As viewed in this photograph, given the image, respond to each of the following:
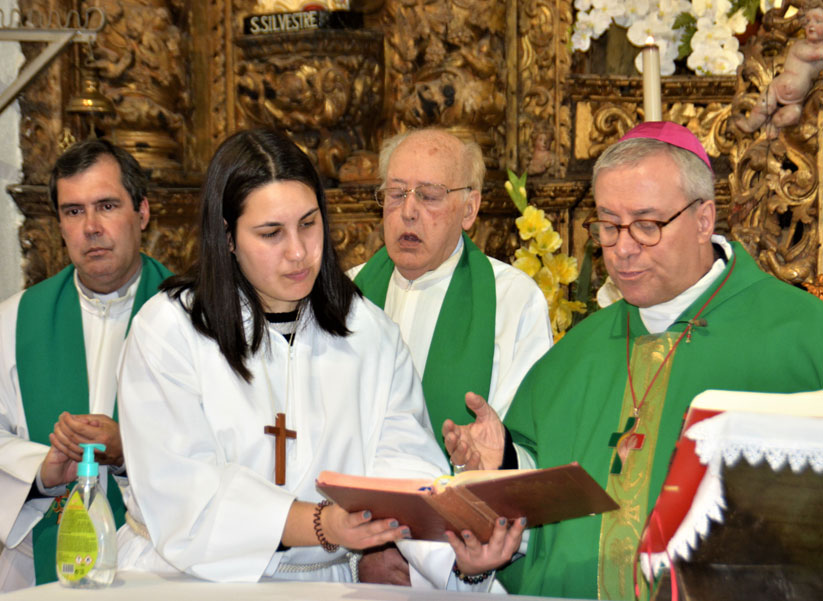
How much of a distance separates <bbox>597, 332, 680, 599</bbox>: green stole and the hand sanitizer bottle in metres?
1.35

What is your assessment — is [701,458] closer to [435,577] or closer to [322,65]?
[435,577]

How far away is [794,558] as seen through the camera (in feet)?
5.90

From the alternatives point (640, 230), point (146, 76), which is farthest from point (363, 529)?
point (146, 76)

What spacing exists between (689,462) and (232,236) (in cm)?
166

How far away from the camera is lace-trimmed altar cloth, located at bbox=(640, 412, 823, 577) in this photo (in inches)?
69.7

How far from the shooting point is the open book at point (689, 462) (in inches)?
72.3

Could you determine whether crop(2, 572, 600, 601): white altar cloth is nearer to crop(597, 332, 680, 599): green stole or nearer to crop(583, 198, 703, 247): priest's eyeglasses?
crop(597, 332, 680, 599): green stole

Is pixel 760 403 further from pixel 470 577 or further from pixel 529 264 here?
pixel 529 264

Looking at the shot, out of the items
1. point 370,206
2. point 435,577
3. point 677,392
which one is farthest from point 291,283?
point 370,206

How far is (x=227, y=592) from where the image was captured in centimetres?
260

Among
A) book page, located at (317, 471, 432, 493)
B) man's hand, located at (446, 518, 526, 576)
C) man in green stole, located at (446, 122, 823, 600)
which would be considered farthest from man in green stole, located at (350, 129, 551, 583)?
book page, located at (317, 471, 432, 493)

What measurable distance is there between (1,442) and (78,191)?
974mm

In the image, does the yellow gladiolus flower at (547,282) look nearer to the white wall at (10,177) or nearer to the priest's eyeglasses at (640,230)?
the priest's eyeglasses at (640,230)

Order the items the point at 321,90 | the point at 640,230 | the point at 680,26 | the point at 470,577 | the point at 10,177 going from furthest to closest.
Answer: the point at 10,177 < the point at 321,90 < the point at 680,26 < the point at 640,230 < the point at 470,577
